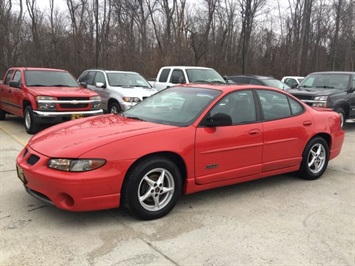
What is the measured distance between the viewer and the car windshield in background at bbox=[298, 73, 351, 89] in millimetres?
11414

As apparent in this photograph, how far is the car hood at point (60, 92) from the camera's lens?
29.6ft

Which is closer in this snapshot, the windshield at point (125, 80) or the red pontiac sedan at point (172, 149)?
the red pontiac sedan at point (172, 149)

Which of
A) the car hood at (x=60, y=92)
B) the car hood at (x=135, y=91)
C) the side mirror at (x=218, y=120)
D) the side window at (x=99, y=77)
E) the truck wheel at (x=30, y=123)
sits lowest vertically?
the truck wheel at (x=30, y=123)

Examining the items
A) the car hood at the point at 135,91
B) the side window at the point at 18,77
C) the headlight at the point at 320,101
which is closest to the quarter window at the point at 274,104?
the headlight at the point at 320,101

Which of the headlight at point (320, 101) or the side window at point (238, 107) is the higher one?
the side window at point (238, 107)

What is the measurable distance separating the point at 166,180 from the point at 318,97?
25.2ft

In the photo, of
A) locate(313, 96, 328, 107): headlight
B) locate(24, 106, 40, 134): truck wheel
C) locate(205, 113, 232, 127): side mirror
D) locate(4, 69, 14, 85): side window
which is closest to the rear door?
locate(205, 113, 232, 127): side mirror

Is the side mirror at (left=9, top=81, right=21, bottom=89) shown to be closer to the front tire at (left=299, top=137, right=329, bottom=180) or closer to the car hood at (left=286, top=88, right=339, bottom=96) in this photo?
the front tire at (left=299, top=137, right=329, bottom=180)

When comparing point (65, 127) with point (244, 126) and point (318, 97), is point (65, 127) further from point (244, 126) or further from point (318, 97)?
point (318, 97)

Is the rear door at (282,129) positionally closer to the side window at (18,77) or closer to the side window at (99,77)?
the side window at (18,77)

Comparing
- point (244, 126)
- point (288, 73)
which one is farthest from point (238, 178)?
point (288, 73)

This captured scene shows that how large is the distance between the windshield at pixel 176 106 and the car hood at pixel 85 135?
237 mm

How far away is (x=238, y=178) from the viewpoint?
15.5ft

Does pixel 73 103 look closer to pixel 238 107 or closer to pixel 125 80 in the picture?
pixel 125 80
